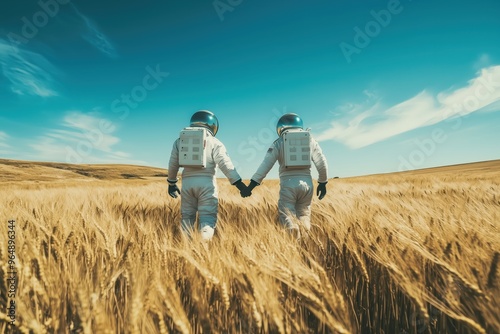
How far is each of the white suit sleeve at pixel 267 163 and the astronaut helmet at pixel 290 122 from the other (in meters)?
0.37

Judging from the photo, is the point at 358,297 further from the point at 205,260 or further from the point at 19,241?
the point at 19,241

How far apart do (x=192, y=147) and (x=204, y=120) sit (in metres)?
0.65

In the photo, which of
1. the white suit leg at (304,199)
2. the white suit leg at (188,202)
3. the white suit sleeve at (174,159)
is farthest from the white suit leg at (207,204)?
the white suit leg at (304,199)

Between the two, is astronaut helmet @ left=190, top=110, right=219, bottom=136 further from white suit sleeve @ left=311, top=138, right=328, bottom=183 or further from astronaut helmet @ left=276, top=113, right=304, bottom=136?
white suit sleeve @ left=311, top=138, right=328, bottom=183

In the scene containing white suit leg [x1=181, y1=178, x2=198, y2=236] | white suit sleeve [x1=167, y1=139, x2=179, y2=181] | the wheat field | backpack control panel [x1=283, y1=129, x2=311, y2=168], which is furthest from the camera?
white suit sleeve [x1=167, y1=139, x2=179, y2=181]

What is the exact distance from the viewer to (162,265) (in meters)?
1.39

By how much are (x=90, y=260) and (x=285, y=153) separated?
319 cm

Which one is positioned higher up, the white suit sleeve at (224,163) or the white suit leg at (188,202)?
the white suit sleeve at (224,163)

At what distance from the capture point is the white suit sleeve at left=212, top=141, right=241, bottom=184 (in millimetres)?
3986

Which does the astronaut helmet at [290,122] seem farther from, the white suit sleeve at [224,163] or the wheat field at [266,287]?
the wheat field at [266,287]

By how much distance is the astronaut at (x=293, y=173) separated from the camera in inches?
164

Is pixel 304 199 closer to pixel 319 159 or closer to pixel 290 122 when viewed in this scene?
pixel 319 159

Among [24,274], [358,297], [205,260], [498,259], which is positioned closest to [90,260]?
[24,274]

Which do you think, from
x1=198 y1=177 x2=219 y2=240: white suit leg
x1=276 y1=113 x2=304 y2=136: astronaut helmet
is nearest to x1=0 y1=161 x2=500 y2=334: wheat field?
x1=198 y1=177 x2=219 y2=240: white suit leg
